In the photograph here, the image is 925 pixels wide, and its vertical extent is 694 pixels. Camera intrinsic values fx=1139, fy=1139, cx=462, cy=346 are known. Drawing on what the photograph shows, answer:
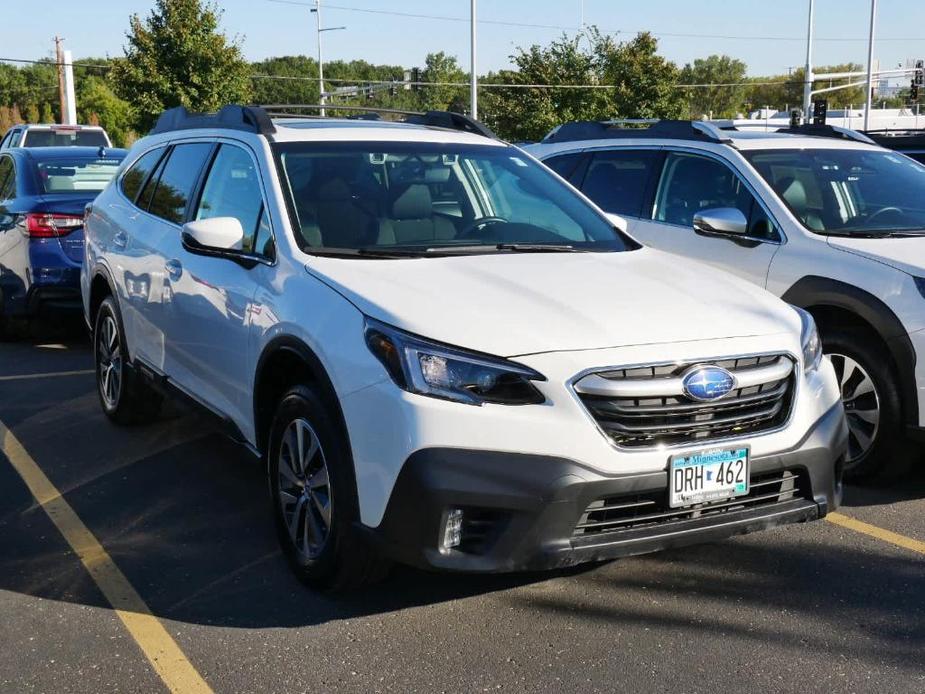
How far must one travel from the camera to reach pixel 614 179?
729 cm

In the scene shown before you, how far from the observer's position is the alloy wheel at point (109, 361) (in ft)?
21.5

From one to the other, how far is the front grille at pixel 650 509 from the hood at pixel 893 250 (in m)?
1.82

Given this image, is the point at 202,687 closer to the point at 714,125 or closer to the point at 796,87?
the point at 714,125

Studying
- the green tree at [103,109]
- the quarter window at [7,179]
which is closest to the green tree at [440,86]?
the green tree at [103,109]

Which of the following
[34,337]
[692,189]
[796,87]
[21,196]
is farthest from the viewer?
[796,87]

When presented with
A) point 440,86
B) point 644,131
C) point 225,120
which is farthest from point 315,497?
point 440,86

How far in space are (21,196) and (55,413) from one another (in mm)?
3177

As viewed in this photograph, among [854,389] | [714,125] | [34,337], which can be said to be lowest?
[34,337]

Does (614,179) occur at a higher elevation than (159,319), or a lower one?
higher

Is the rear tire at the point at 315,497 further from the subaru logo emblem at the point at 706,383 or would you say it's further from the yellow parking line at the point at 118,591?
the subaru logo emblem at the point at 706,383

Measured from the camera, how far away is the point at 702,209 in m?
6.57

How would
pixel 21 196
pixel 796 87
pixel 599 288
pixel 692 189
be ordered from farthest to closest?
pixel 796 87
pixel 21 196
pixel 692 189
pixel 599 288

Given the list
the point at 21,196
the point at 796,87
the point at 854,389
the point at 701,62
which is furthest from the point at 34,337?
the point at 701,62

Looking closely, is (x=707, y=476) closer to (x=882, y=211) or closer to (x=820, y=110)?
(x=882, y=211)
